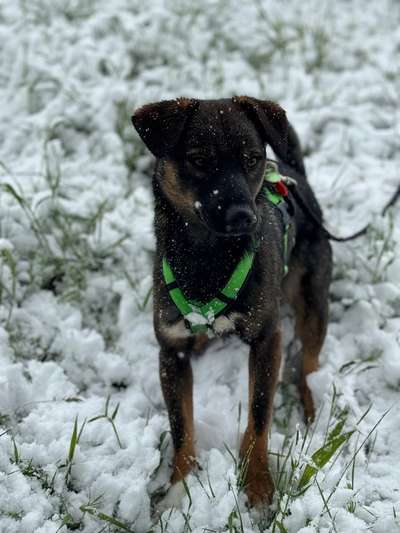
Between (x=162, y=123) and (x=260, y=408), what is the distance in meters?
1.41

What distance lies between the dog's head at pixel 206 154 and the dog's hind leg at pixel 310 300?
0.96 metres

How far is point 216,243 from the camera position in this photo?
107 inches

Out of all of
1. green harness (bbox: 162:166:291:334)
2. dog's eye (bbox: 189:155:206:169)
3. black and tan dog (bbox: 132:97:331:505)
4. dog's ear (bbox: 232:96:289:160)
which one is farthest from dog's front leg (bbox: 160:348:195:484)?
dog's ear (bbox: 232:96:289:160)

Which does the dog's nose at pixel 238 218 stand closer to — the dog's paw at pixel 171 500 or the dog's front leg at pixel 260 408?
the dog's front leg at pixel 260 408

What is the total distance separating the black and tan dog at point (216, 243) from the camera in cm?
254

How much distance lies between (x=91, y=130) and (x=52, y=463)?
3255 millimetres

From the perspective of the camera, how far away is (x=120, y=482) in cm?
265

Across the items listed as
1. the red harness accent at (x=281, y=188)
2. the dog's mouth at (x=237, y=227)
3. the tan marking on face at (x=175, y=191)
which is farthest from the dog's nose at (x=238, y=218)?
the red harness accent at (x=281, y=188)

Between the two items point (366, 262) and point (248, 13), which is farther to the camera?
point (248, 13)

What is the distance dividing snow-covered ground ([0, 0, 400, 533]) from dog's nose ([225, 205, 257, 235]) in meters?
0.98

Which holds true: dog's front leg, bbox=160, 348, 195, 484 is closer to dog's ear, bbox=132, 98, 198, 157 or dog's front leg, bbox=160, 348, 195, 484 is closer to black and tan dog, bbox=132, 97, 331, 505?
black and tan dog, bbox=132, 97, 331, 505

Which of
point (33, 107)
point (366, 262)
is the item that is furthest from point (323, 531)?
point (33, 107)

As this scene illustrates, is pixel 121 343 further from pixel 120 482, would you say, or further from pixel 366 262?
pixel 366 262

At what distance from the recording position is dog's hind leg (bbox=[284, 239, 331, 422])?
344 cm
